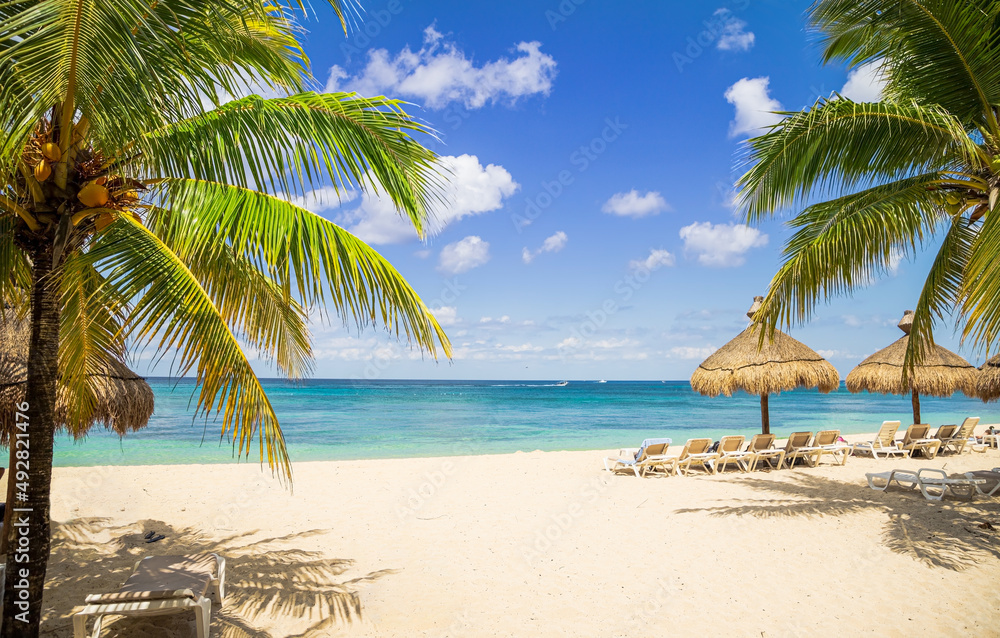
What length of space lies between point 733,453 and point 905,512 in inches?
128

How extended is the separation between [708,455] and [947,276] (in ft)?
16.6

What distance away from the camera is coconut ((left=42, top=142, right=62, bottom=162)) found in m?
2.73

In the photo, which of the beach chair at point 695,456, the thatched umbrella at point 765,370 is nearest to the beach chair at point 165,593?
the beach chair at point 695,456

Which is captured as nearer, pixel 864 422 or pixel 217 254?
pixel 217 254

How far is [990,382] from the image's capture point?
402 inches

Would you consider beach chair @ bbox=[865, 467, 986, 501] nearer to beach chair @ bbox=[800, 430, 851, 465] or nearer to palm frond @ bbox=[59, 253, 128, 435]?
beach chair @ bbox=[800, 430, 851, 465]

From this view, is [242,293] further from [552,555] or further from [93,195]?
[552,555]

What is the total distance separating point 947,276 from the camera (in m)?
5.63

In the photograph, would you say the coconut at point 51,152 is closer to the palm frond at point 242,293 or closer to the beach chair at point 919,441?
the palm frond at point 242,293

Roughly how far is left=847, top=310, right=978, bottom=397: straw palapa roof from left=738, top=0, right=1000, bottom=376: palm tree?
8.24 metres

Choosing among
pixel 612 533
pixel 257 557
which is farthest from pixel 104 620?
pixel 612 533

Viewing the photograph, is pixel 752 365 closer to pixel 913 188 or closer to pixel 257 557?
pixel 913 188

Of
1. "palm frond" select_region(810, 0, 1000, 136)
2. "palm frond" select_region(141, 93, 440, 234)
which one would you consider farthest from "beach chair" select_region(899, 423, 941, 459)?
"palm frond" select_region(141, 93, 440, 234)

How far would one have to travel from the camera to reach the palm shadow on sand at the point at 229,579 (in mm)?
3863
